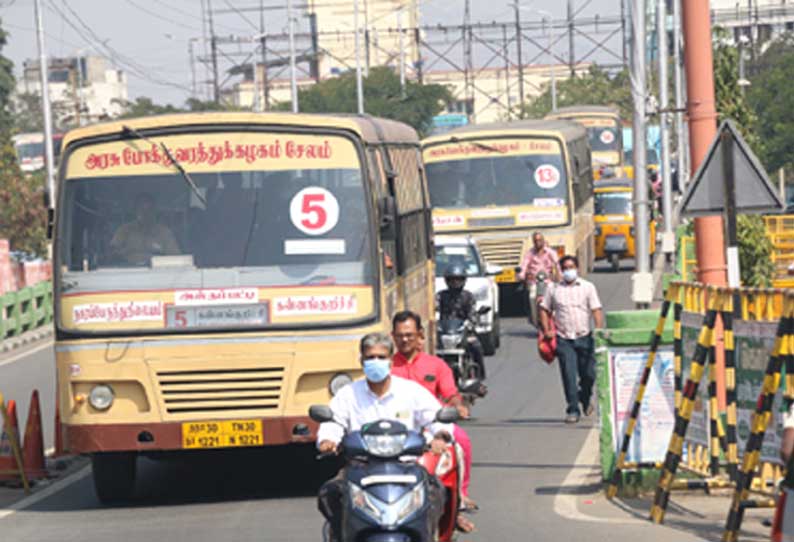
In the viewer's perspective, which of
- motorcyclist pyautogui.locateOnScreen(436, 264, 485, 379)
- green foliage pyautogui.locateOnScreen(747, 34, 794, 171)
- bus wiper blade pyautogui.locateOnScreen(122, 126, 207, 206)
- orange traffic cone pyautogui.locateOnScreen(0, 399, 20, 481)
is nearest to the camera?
bus wiper blade pyautogui.locateOnScreen(122, 126, 207, 206)

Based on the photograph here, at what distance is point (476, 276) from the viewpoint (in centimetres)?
2706

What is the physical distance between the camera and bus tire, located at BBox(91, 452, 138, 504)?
14.1 metres

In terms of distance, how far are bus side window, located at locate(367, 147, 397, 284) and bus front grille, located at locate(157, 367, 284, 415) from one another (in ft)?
4.29

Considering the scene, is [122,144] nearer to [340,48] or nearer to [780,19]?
[780,19]

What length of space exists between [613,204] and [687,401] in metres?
34.2

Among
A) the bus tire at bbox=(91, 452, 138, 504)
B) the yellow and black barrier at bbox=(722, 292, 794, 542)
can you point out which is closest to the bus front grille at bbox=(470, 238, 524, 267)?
the bus tire at bbox=(91, 452, 138, 504)

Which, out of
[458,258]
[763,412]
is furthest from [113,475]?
[458,258]

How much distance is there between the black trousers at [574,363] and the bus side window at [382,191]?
10.2 ft

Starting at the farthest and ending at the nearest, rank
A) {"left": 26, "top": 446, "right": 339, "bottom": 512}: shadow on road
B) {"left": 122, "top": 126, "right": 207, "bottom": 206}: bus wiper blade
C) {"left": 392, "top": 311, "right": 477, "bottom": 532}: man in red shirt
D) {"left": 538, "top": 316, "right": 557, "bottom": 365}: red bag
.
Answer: {"left": 538, "top": 316, "right": 557, "bottom": 365}: red bag → {"left": 26, "top": 446, "right": 339, "bottom": 512}: shadow on road → {"left": 122, "top": 126, "right": 207, "bottom": 206}: bus wiper blade → {"left": 392, "top": 311, "right": 477, "bottom": 532}: man in red shirt

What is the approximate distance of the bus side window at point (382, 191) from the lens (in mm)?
14148

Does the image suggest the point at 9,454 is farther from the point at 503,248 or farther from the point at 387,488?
the point at 503,248

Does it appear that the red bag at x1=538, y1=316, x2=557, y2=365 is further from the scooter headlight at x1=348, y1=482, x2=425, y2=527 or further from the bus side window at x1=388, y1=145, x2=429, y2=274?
the scooter headlight at x1=348, y1=482, x2=425, y2=527

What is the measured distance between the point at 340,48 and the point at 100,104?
124 ft

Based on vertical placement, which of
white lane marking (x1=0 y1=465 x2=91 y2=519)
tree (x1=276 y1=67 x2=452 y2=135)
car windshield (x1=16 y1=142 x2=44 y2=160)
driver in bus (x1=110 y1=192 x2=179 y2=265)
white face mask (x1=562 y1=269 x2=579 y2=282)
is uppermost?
tree (x1=276 y1=67 x2=452 y2=135)
